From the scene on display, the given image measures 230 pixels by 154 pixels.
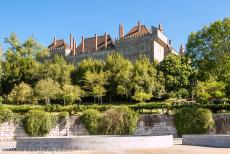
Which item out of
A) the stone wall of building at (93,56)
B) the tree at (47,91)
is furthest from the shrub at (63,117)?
the stone wall of building at (93,56)

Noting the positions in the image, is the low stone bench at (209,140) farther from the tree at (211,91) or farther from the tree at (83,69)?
the tree at (83,69)

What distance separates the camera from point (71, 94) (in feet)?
174

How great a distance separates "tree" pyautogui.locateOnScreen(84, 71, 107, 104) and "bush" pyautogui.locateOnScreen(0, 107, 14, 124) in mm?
26690

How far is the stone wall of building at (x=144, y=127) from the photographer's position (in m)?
28.5

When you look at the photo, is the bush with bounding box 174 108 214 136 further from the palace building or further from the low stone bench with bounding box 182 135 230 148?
the palace building

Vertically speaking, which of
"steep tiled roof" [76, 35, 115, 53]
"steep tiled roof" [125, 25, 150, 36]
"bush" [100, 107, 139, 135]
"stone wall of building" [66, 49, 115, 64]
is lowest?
"bush" [100, 107, 139, 135]

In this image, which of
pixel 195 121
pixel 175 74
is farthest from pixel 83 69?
pixel 195 121

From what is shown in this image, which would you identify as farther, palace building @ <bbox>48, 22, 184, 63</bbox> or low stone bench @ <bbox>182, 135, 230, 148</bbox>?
palace building @ <bbox>48, 22, 184, 63</bbox>

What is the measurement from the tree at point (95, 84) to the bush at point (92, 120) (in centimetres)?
2578

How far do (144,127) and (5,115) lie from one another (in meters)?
10.0

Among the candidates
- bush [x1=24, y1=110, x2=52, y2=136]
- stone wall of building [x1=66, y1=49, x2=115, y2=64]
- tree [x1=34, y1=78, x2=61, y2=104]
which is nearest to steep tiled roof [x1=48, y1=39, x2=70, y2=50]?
stone wall of building [x1=66, y1=49, x2=115, y2=64]

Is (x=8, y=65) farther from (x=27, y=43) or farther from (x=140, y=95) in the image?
(x=140, y=95)

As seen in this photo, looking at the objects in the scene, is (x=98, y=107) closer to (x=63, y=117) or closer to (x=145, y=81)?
(x=63, y=117)

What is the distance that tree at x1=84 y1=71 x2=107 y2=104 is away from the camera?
2174 inches
